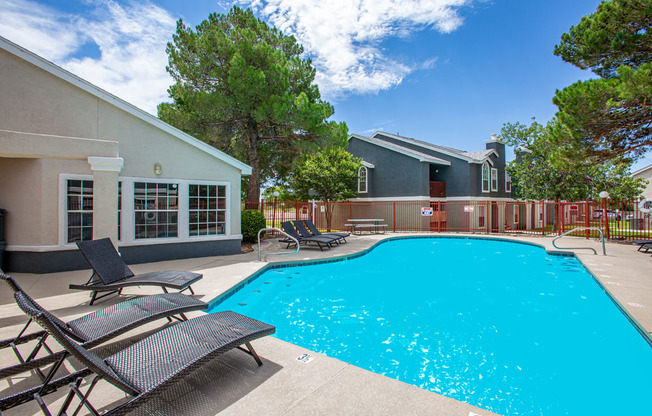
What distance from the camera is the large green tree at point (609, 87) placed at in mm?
8750

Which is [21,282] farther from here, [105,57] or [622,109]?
[622,109]

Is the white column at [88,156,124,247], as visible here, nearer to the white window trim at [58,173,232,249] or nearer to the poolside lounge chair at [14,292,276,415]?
the white window trim at [58,173,232,249]

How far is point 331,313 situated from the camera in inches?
218

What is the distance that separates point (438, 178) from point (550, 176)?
22.2 feet

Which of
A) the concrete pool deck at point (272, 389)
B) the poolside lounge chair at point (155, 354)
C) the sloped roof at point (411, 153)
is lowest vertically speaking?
the concrete pool deck at point (272, 389)

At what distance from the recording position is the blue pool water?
3.29 meters

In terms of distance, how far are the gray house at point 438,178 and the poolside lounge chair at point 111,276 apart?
16.8 metres

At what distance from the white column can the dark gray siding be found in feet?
55.0

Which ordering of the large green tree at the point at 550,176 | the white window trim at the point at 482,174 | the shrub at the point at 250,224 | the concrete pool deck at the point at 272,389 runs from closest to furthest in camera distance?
the concrete pool deck at the point at 272,389 → the shrub at the point at 250,224 → the large green tree at the point at 550,176 → the white window trim at the point at 482,174

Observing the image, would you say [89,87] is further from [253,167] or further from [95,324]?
[253,167]

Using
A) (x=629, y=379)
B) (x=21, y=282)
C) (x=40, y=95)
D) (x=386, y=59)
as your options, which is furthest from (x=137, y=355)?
(x=386, y=59)

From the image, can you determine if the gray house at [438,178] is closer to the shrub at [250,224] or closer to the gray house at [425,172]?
the gray house at [425,172]

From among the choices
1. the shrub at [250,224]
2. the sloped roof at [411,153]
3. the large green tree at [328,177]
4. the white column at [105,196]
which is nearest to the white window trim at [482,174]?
the sloped roof at [411,153]

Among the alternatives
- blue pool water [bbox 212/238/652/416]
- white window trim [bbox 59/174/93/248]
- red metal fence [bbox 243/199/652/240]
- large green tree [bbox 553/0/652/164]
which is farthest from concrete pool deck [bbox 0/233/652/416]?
red metal fence [bbox 243/199/652/240]
